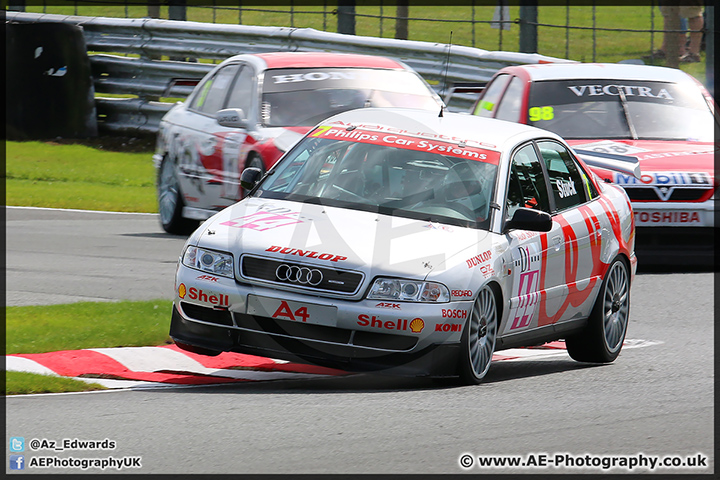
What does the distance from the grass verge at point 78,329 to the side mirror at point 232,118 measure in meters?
2.51

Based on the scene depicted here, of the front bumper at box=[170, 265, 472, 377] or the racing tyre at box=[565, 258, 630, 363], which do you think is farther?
the racing tyre at box=[565, 258, 630, 363]

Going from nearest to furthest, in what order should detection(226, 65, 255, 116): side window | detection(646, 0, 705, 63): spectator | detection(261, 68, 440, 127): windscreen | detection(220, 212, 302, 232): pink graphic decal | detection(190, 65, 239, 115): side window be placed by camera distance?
1. detection(220, 212, 302, 232): pink graphic decal
2. detection(261, 68, 440, 127): windscreen
3. detection(226, 65, 255, 116): side window
4. detection(190, 65, 239, 115): side window
5. detection(646, 0, 705, 63): spectator

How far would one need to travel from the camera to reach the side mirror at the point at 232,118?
445 inches

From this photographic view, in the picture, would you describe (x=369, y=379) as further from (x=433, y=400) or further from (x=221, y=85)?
(x=221, y=85)

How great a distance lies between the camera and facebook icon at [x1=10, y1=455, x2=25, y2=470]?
499 centimetres

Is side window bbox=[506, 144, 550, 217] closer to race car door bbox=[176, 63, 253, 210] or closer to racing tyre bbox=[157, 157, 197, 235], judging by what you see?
race car door bbox=[176, 63, 253, 210]

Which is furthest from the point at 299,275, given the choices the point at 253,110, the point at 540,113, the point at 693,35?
the point at 693,35

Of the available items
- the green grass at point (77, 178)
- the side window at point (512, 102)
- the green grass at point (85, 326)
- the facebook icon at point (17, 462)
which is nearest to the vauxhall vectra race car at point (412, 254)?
the green grass at point (85, 326)

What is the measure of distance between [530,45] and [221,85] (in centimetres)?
718

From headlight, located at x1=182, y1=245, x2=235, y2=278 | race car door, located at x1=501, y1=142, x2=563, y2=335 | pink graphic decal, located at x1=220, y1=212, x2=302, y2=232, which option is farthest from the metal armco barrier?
headlight, located at x1=182, y1=245, x2=235, y2=278

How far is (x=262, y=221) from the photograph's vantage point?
7.12 m

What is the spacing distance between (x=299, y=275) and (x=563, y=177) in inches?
97.3

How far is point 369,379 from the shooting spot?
731 cm

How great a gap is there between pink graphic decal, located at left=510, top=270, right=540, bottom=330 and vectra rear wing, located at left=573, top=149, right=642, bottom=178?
13.0 ft
